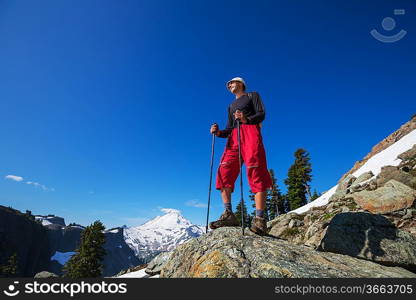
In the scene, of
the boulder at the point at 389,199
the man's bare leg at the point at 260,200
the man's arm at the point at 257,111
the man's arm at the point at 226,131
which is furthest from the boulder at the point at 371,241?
the boulder at the point at 389,199

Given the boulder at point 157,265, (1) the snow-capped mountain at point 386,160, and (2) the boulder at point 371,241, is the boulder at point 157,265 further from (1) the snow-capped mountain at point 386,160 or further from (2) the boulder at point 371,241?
(1) the snow-capped mountain at point 386,160

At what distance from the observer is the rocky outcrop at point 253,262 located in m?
3.25

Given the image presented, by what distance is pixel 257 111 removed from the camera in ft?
18.1

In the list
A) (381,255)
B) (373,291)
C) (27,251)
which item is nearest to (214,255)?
(373,291)

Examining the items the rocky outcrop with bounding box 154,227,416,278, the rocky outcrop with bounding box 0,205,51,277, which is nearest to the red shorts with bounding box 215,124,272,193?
the rocky outcrop with bounding box 154,227,416,278

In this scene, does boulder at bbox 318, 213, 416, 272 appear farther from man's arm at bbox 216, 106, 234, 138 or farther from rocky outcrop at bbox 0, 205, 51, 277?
rocky outcrop at bbox 0, 205, 51, 277

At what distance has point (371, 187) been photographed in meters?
17.8

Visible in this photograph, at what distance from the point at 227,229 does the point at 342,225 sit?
3264 millimetres

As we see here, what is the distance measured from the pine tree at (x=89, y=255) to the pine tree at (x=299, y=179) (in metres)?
36.7

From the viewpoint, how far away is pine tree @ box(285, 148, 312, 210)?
46.4 meters

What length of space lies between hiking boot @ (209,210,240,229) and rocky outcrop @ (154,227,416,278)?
21.0 inches

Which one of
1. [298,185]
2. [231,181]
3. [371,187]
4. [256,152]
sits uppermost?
[298,185]

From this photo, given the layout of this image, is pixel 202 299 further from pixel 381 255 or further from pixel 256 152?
pixel 381 255

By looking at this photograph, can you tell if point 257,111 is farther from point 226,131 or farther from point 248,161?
point 248,161
